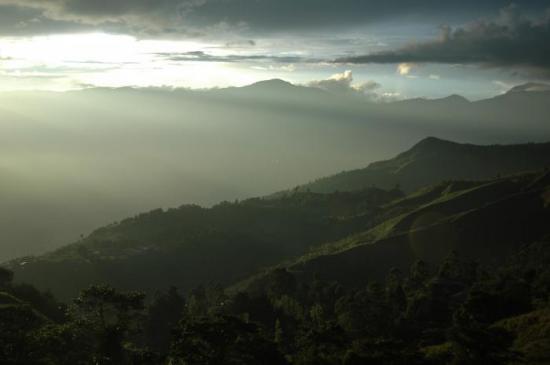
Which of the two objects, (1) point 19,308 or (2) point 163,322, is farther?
(2) point 163,322

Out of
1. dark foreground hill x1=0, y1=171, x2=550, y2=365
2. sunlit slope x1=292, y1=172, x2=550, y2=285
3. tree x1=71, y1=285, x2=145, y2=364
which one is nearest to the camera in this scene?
dark foreground hill x1=0, y1=171, x2=550, y2=365

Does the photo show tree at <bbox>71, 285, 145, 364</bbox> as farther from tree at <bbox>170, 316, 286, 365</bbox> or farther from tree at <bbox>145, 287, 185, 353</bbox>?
tree at <bbox>145, 287, 185, 353</bbox>

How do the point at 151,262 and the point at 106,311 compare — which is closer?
the point at 106,311

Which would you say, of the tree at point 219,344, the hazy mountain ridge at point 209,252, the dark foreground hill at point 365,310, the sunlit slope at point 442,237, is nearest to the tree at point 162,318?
the dark foreground hill at point 365,310

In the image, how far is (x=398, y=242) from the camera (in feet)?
500

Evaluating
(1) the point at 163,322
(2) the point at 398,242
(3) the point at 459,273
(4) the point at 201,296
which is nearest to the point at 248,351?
(1) the point at 163,322

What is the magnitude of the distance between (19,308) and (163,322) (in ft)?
155

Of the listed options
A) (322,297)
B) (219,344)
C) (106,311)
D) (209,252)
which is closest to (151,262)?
(209,252)

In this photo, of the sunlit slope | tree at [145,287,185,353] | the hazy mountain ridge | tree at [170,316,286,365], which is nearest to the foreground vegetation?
tree at [170,316,286,365]

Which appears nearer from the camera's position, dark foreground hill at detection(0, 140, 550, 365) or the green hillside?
dark foreground hill at detection(0, 140, 550, 365)

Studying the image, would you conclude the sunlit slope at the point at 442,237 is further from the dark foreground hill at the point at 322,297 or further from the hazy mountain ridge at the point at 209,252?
the hazy mountain ridge at the point at 209,252

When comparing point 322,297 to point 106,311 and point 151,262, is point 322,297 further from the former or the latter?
point 151,262

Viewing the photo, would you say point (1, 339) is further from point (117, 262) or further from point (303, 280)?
point (117, 262)

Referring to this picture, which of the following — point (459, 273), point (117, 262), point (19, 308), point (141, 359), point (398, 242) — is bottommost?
point (117, 262)
